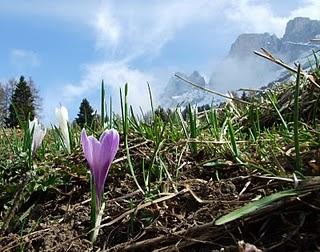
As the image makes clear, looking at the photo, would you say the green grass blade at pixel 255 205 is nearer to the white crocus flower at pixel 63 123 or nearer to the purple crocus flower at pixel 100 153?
the purple crocus flower at pixel 100 153

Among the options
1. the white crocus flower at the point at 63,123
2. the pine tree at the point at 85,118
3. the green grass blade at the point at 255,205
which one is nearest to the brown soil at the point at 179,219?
the green grass blade at the point at 255,205

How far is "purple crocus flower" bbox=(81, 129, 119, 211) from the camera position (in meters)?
1.48

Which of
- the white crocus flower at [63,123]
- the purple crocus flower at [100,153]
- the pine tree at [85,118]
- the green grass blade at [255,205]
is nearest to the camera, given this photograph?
the green grass blade at [255,205]

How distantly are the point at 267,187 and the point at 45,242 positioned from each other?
63 centimetres

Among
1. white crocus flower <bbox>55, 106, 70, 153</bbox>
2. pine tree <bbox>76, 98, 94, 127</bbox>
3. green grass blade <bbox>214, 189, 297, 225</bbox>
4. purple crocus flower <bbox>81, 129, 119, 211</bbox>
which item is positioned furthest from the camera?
pine tree <bbox>76, 98, 94, 127</bbox>

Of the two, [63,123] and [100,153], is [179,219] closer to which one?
[100,153]

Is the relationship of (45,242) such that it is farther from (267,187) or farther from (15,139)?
(15,139)

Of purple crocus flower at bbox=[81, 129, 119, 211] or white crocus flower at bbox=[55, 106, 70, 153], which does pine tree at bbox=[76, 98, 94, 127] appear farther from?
purple crocus flower at bbox=[81, 129, 119, 211]

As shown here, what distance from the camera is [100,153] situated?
149 cm

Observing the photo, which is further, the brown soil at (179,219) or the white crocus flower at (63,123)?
the white crocus flower at (63,123)

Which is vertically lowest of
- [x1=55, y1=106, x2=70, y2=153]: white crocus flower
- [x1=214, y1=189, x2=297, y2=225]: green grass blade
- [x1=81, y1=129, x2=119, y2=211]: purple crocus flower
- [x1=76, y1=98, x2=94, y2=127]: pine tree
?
[x1=214, y1=189, x2=297, y2=225]: green grass blade

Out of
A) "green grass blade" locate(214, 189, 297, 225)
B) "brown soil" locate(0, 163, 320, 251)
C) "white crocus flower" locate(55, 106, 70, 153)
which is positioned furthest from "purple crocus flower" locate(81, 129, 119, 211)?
"white crocus flower" locate(55, 106, 70, 153)

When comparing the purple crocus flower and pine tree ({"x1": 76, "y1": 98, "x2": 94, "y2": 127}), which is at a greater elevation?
pine tree ({"x1": 76, "y1": 98, "x2": 94, "y2": 127})

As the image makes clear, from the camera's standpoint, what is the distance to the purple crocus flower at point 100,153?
1.48 meters
